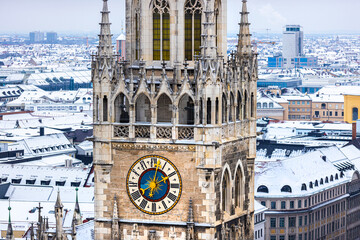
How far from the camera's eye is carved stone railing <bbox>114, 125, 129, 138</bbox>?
5609 centimetres

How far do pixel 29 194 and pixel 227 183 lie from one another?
92.5 meters

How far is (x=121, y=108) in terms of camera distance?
5638 cm

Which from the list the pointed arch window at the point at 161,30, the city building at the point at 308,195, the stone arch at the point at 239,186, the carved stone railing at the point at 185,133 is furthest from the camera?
the city building at the point at 308,195

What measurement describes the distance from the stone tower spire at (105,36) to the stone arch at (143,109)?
241cm

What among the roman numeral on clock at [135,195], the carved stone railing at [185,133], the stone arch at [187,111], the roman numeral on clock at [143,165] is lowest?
the roman numeral on clock at [135,195]

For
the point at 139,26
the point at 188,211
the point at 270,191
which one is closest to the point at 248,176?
the point at 188,211

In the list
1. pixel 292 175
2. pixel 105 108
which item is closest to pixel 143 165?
pixel 105 108

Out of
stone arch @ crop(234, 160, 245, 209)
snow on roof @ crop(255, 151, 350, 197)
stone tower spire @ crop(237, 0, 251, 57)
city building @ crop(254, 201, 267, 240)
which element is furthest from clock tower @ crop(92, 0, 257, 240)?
snow on roof @ crop(255, 151, 350, 197)

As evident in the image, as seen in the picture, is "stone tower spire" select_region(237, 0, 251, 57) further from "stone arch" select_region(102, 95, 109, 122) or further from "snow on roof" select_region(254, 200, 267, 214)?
"snow on roof" select_region(254, 200, 267, 214)

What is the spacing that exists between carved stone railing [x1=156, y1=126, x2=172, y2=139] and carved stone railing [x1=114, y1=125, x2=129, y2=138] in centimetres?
145

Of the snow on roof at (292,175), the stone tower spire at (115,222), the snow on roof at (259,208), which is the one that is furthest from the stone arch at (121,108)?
the snow on roof at (292,175)

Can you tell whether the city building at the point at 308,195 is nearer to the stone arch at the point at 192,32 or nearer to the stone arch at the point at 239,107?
the stone arch at the point at 239,107

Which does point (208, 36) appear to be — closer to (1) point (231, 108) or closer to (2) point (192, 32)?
(2) point (192, 32)

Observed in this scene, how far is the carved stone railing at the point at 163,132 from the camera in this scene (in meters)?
55.4
